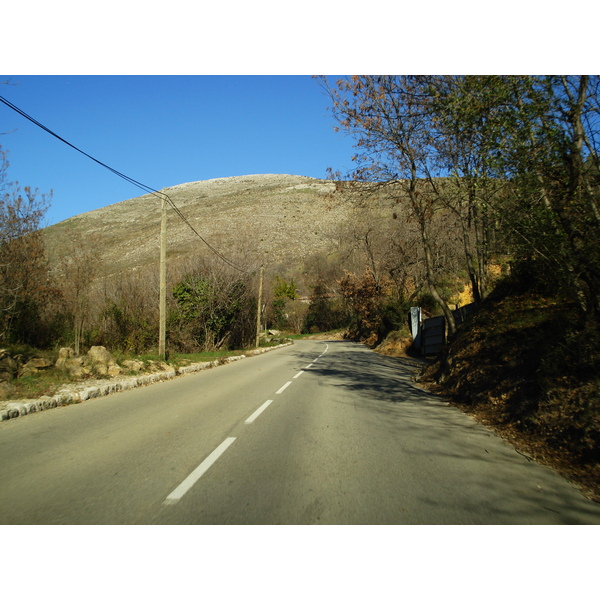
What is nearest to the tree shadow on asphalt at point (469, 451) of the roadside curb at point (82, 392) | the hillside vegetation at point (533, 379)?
the hillside vegetation at point (533, 379)

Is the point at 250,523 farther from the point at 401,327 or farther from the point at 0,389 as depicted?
the point at 401,327

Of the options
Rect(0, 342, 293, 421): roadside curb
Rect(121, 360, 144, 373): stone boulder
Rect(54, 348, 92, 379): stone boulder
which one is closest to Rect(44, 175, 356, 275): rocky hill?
Rect(121, 360, 144, 373): stone boulder

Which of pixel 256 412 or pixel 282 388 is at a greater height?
pixel 256 412

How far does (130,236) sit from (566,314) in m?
69.0

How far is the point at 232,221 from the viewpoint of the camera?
215 ft

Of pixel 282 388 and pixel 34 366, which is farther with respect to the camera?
pixel 282 388

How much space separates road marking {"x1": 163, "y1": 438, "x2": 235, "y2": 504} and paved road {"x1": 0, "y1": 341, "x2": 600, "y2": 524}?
0.01 meters

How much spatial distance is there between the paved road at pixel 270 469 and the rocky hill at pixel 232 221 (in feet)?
73.6

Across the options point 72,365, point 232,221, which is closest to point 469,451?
point 72,365

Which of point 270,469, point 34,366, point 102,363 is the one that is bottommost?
point 270,469

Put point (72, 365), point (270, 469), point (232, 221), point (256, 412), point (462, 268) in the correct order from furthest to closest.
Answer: point (232, 221) → point (462, 268) → point (72, 365) → point (256, 412) → point (270, 469)

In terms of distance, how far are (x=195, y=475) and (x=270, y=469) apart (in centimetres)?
82

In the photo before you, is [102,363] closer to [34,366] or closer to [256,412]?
[34,366]

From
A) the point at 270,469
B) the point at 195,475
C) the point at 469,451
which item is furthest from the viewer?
the point at 469,451
